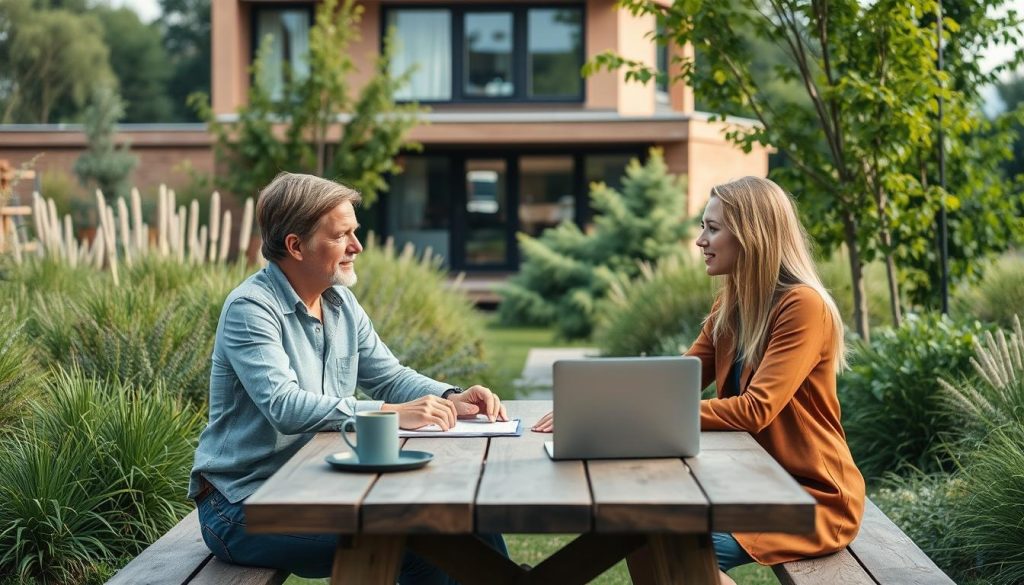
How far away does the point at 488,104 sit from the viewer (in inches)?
979

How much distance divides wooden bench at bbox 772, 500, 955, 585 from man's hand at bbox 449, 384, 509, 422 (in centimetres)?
94

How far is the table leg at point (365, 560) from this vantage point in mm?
2975

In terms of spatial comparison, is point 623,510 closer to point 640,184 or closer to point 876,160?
point 876,160

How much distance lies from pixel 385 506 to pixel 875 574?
→ 1576mm

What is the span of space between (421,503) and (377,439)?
0.39 m

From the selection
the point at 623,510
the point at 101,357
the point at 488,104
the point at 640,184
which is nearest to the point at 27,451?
the point at 101,357

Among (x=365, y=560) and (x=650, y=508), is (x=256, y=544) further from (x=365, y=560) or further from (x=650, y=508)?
(x=650, y=508)

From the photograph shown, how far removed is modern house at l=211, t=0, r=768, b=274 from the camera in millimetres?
24172

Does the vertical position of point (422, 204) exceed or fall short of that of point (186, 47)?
it falls short

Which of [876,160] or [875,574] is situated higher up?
[876,160]

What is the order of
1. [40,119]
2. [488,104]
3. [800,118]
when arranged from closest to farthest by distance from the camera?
1. [800,118]
2. [488,104]
3. [40,119]

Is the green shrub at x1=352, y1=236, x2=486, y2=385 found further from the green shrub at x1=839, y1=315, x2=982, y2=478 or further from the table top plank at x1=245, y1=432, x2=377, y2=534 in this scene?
the table top plank at x1=245, y1=432, x2=377, y2=534

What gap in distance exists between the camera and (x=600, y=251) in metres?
18.0

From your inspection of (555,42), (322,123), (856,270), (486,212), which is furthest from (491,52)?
(856,270)
